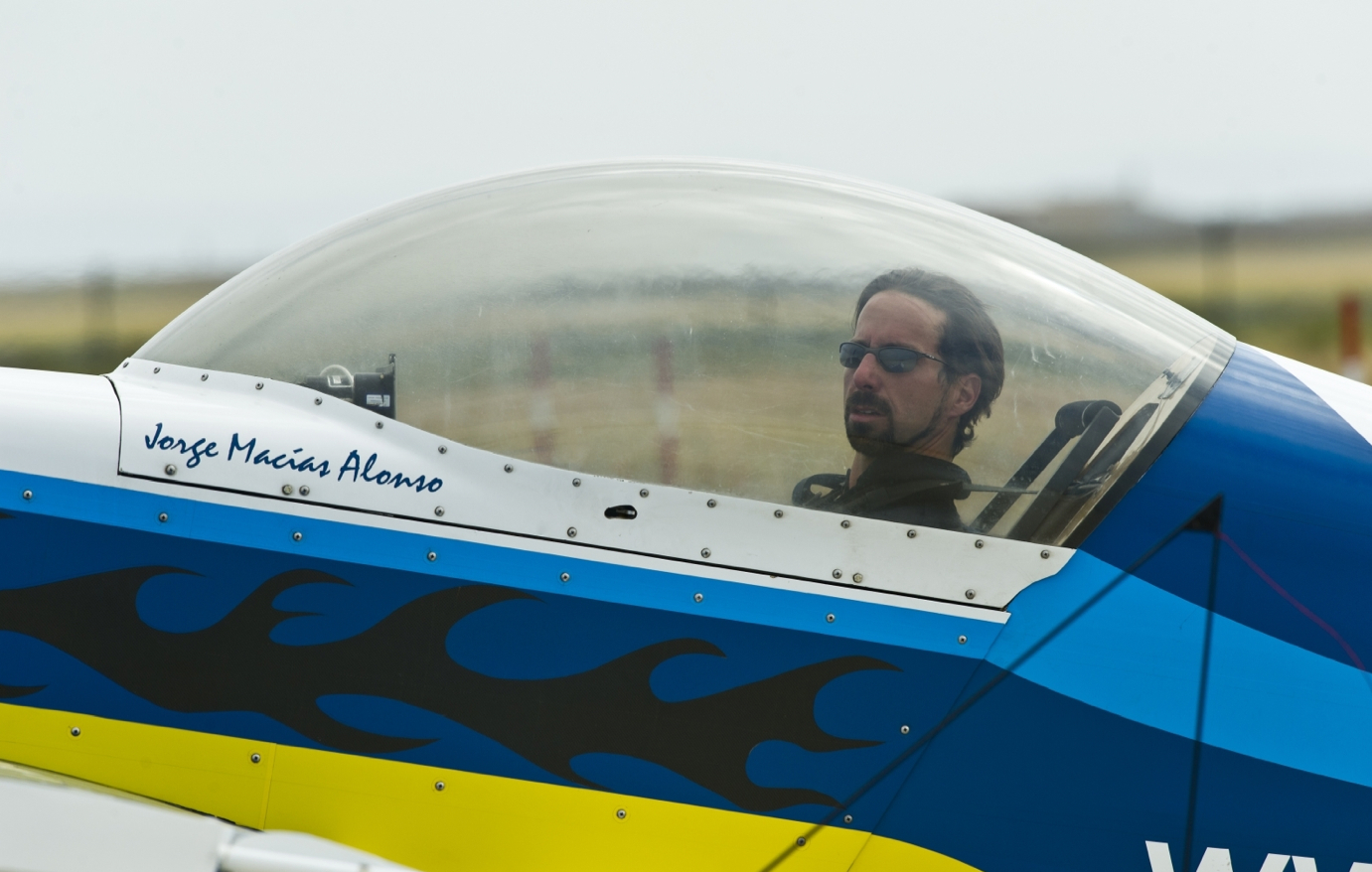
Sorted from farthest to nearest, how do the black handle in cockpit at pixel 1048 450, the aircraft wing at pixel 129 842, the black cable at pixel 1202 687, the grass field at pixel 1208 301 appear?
1. the grass field at pixel 1208 301
2. the black handle in cockpit at pixel 1048 450
3. the black cable at pixel 1202 687
4. the aircraft wing at pixel 129 842

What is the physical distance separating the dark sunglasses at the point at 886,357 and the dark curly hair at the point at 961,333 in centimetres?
5

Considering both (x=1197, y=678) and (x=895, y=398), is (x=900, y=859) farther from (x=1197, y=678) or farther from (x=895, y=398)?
(x=895, y=398)

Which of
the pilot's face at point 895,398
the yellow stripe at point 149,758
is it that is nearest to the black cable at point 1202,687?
the pilot's face at point 895,398

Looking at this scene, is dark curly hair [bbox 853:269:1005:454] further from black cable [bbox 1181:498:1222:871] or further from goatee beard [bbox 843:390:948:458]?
black cable [bbox 1181:498:1222:871]

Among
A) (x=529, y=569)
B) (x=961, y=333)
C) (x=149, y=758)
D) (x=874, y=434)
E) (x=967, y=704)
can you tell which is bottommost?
(x=149, y=758)

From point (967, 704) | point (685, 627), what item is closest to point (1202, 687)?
point (967, 704)

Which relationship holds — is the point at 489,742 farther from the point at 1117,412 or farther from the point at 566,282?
the point at 1117,412

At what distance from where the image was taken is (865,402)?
2.15 metres

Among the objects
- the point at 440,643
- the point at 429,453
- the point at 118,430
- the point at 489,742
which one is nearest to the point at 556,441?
the point at 429,453

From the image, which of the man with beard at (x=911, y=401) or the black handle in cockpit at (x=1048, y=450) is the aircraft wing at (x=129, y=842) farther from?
the black handle in cockpit at (x=1048, y=450)

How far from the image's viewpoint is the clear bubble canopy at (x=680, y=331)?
2127 millimetres

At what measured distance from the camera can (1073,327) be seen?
225 cm

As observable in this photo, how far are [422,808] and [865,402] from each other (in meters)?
1.12

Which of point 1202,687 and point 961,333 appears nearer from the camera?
point 1202,687
